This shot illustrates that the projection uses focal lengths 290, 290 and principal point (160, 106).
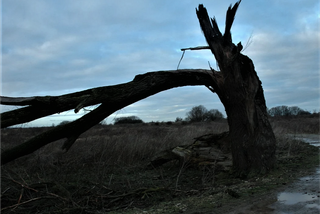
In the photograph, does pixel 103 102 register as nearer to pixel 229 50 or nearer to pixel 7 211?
pixel 7 211

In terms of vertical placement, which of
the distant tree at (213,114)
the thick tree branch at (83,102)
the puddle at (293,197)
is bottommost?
the puddle at (293,197)

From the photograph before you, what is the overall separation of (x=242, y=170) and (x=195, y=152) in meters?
2.26

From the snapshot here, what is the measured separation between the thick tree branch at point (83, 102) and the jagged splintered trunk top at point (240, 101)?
71 centimetres

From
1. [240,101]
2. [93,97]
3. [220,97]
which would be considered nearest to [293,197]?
[240,101]

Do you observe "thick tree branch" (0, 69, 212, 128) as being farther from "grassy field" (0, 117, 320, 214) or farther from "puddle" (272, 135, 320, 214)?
"puddle" (272, 135, 320, 214)

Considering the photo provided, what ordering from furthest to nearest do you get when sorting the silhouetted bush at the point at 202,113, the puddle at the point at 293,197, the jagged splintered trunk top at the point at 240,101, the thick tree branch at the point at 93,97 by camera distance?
the silhouetted bush at the point at 202,113, the jagged splintered trunk top at the point at 240,101, the thick tree branch at the point at 93,97, the puddle at the point at 293,197

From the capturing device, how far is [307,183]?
5.52 metres

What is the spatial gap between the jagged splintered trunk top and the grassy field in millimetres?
509

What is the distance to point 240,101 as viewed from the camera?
6980 mm

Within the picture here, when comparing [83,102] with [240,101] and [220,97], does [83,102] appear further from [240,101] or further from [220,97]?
[240,101]

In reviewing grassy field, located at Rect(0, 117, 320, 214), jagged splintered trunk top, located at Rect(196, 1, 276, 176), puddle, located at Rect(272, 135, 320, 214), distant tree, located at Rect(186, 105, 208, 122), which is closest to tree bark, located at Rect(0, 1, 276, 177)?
jagged splintered trunk top, located at Rect(196, 1, 276, 176)

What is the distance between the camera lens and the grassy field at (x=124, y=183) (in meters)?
5.18

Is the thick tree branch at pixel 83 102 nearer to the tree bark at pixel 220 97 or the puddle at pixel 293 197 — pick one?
the tree bark at pixel 220 97

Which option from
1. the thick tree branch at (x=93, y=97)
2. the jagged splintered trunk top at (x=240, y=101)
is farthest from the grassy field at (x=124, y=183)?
the thick tree branch at (x=93, y=97)
